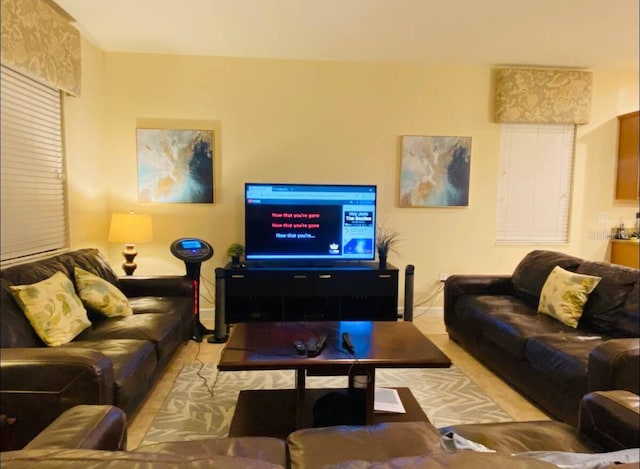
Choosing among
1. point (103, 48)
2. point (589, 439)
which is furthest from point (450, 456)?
point (103, 48)

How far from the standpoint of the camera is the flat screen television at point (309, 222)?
3.81 meters

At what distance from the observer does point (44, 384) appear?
167 centimetres

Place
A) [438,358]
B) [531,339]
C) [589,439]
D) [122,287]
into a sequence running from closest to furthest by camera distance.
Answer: [589,439], [438,358], [531,339], [122,287]

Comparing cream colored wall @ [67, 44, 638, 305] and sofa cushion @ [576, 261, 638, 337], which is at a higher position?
cream colored wall @ [67, 44, 638, 305]

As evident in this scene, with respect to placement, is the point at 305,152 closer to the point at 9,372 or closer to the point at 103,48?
the point at 103,48

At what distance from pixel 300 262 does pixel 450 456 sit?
128 inches

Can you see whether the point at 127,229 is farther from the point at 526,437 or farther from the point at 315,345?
the point at 526,437

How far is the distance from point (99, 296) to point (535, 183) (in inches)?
163

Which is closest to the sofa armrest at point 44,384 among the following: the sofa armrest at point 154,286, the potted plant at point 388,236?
the sofa armrest at point 154,286

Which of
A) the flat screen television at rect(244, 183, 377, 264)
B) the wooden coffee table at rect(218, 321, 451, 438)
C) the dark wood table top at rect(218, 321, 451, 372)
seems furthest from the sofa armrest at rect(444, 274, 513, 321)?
the wooden coffee table at rect(218, 321, 451, 438)

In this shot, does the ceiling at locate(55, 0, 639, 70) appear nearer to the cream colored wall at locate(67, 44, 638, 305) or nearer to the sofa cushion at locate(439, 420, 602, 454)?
the cream colored wall at locate(67, 44, 638, 305)

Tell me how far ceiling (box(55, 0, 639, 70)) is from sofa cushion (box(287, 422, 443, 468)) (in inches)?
109

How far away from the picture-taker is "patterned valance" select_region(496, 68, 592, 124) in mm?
4113

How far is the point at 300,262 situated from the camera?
12.8 ft
